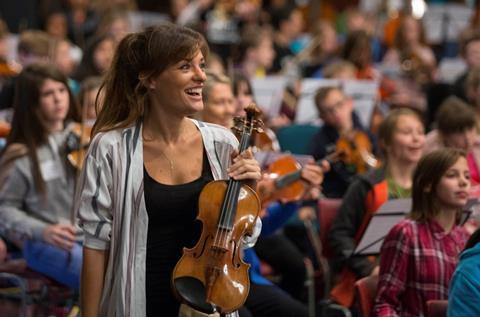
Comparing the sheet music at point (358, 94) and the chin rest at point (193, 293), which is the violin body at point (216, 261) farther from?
the sheet music at point (358, 94)

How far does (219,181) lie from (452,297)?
80 cm

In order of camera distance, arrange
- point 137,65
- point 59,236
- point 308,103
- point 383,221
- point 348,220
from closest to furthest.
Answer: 1. point 137,65
2. point 383,221
3. point 59,236
4. point 348,220
5. point 308,103

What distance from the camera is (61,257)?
15.1 ft

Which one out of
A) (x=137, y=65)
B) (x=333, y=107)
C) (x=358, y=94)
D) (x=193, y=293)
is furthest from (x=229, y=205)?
(x=358, y=94)

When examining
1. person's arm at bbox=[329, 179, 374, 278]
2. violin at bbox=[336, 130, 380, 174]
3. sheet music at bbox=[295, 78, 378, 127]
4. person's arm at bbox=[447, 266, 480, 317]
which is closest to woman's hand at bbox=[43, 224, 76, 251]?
person's arm at bbox=[329, 179, 374, 278]

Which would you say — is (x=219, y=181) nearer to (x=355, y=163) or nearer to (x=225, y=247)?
(x=225, y=247)

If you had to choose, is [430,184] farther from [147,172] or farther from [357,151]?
[357,151]

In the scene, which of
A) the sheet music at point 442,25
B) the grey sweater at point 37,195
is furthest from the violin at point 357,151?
the sheet music at point 442,25

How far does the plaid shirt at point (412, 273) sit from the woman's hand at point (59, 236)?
4.79 ft

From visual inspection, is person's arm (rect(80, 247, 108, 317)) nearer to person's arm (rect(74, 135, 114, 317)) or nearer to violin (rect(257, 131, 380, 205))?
person's arm (rect(74, 135, 114, 317))

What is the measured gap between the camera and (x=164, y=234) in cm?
310

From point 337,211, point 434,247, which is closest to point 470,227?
point 434,247

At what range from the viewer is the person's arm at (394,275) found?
386 cm

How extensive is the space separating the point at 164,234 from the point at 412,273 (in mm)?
1211
